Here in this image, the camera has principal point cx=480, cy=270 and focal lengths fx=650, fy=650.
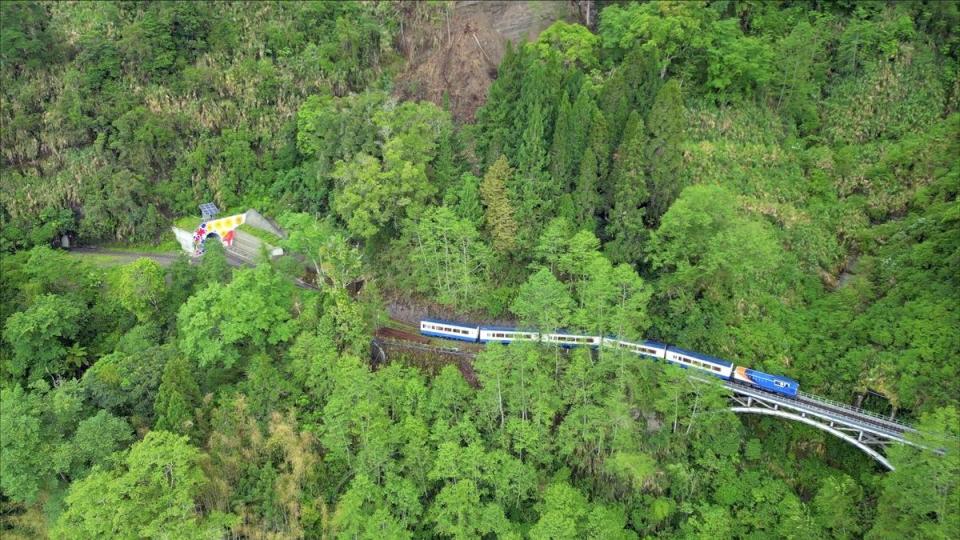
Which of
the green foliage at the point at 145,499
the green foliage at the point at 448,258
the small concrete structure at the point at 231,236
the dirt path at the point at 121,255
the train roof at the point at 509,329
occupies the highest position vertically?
the green foliage at the point at 448,258

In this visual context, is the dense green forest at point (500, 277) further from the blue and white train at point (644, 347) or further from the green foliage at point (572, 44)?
the blue and white train at point (644, 347)

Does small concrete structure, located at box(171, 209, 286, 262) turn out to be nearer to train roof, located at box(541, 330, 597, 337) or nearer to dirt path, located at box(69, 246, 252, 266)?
dirt path, located at box(69, 246, 252, 266)

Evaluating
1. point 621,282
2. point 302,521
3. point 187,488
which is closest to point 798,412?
point 621,282

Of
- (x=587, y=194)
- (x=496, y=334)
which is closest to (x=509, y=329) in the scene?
(x=496, y=334)

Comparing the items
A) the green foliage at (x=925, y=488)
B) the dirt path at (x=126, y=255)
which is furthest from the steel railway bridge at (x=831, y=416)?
the dirt path at (x=126, y=255)

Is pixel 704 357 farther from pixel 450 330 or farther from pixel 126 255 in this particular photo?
pixel 126 255

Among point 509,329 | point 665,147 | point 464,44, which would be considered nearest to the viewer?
point 665,147
